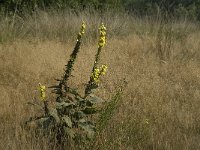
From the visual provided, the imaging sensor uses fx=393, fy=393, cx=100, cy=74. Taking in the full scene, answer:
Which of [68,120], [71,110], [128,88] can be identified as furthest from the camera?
[128,88]

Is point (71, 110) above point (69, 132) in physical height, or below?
above

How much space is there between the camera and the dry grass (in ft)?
12.7

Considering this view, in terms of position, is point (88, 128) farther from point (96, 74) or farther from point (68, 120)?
point (96, 74)

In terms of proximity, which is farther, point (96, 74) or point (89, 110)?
point (89, 110)

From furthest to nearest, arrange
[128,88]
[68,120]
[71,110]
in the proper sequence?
[128,88]
[71,110]
[68,120]

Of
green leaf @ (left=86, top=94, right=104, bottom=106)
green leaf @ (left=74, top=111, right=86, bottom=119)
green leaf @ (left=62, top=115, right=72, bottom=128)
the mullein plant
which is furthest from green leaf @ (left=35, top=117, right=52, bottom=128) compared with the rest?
green leaf @ (left=86, top=94, right=104, bottom=106)

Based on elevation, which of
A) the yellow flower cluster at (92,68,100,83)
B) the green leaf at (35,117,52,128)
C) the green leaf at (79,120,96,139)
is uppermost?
the yellow flower cluster at (92,68,100,83)

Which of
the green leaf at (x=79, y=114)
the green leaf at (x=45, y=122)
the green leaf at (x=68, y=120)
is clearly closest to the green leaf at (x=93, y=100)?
the green leaf at (x=79, y=114)

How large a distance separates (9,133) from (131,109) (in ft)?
5.14

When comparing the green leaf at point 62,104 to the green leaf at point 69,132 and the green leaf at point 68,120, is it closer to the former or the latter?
the green leaf at point 68,120

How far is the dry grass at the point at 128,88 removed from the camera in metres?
3.88

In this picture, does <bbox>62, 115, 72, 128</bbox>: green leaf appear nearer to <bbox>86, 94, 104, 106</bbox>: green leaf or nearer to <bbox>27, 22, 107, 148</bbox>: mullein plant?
<bbox>27, 22, 107, 148</bbox>: mullein plant

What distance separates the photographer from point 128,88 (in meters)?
5.61

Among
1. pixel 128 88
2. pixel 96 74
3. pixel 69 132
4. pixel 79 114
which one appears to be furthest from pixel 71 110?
pixel 128 88
